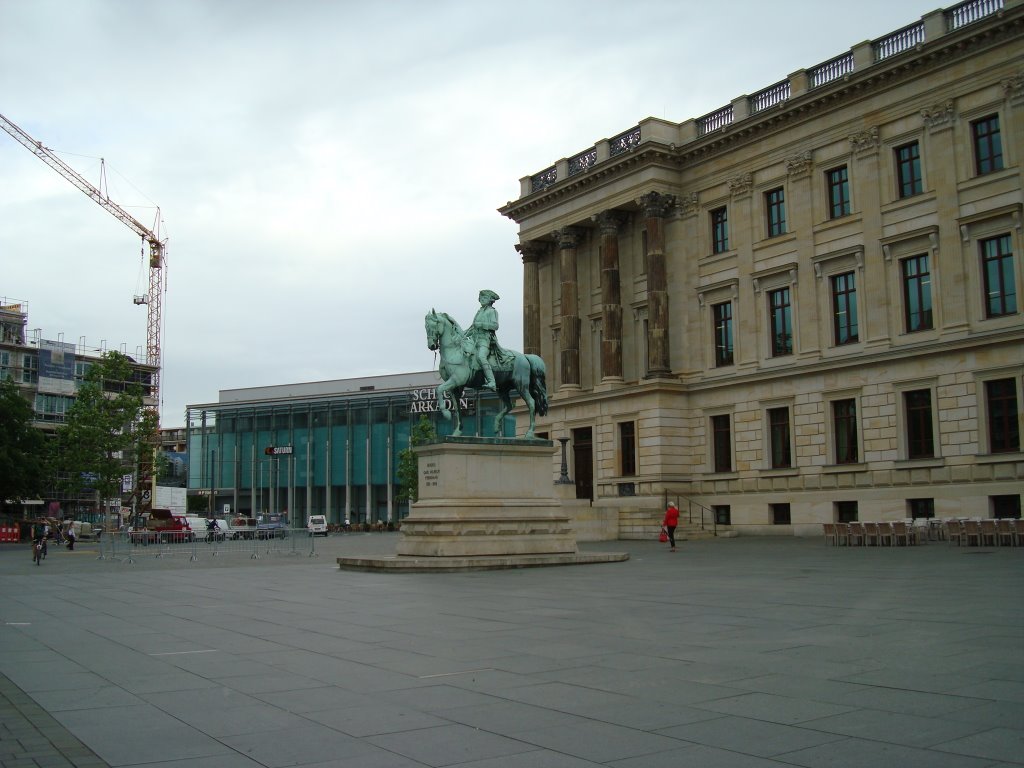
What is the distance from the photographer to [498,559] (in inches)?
1037

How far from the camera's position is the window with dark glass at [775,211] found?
5009 centimetres

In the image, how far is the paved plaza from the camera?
21.5 ft

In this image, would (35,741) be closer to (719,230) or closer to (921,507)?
(921,507)

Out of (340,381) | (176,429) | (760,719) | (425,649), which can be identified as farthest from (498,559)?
(176,429)

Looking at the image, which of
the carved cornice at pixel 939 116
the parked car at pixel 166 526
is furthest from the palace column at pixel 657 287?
the parked car at pixel 166 526

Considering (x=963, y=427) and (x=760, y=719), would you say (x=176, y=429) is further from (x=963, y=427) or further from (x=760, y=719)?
(x=760, y=719)

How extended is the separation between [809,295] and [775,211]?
5.54 meters

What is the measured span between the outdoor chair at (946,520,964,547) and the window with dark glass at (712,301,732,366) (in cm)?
1900

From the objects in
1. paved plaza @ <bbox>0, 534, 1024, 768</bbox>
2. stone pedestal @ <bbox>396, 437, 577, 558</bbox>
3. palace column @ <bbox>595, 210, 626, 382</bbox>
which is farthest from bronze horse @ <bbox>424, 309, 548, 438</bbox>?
palace column @ <bbox>595, 210, 626, 382</bbox>

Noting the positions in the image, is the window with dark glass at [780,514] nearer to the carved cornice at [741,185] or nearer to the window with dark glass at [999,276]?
the window with dark glass at [999,276]

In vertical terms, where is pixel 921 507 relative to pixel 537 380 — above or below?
below

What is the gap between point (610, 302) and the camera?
56.3m

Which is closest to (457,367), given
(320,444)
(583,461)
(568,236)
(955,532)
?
(955,532)

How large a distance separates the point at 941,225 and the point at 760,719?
3961 cm
